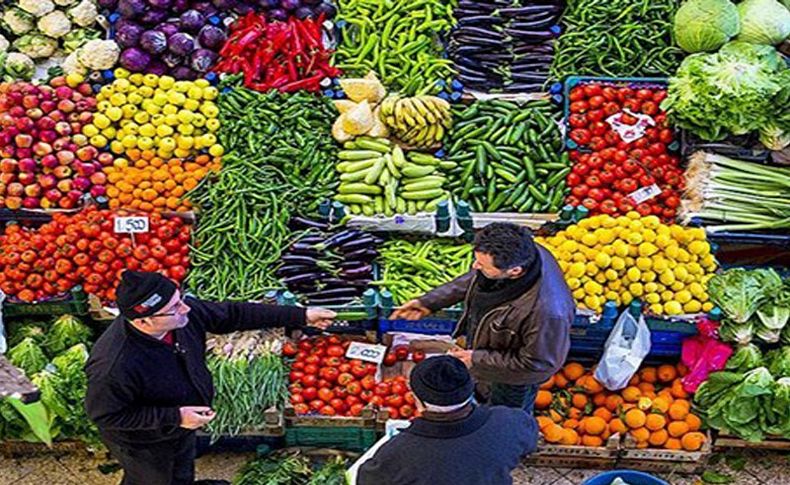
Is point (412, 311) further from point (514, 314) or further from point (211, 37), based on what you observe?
point (211, 37)

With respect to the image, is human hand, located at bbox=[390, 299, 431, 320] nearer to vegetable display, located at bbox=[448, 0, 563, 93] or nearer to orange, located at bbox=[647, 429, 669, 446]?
orange, located at bbox=[647, 429, 669, 446]

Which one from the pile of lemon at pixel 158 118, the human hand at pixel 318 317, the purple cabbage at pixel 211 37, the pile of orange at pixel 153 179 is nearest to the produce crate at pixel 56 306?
the pile of orange at pixel 153 179

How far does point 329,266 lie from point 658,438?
206 centimetres

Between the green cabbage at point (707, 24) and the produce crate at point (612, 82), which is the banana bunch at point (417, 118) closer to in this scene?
the produce crate at point (612, 82)

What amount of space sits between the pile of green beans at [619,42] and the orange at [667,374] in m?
2.04

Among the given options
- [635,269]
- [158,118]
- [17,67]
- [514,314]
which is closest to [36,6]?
[17,67]

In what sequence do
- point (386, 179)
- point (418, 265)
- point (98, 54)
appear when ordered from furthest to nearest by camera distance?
point (98, 54), point (386, 179), point (418, 265)

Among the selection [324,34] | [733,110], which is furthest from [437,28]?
[733,110]

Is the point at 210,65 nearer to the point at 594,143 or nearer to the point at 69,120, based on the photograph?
the point at 69,120

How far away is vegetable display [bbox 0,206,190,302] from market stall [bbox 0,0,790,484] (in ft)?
0.04

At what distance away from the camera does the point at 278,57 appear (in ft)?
19.6

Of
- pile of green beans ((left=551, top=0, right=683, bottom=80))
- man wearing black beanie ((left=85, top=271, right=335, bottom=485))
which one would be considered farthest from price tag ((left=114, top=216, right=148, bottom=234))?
pile of green beans ((left=551, top=0, right=683, bottom=80))

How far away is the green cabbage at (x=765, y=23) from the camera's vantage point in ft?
18.6

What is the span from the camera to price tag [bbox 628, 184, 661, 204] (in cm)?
523
